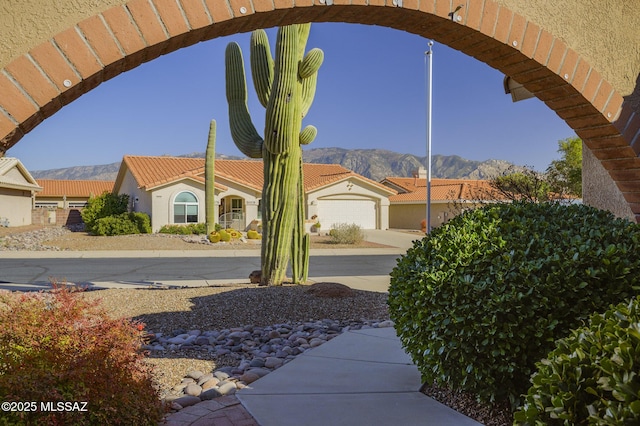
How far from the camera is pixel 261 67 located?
11.5 metres

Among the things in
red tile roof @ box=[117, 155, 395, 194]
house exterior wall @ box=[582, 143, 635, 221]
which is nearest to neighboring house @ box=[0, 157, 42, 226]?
red tile roof @ box=[117, 155, 395, 194]

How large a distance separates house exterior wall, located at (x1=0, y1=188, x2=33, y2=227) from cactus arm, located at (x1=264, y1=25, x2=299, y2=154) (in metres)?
30.8

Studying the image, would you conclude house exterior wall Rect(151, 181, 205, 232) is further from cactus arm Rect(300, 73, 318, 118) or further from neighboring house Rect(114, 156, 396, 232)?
cactus arm Rect(300, 73, 318, 118)

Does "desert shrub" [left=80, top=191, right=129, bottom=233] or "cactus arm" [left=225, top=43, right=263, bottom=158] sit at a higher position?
"cactus arm" [left=225, top=43, right=263, bottom=158]

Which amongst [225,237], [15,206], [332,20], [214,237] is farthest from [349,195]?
[332,20]

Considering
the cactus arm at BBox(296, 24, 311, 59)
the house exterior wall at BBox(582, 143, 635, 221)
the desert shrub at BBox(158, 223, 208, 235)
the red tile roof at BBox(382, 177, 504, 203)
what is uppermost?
the cactus arm at BBox(296, 24, 311, 59)

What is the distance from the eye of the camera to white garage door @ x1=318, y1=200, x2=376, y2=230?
126ft

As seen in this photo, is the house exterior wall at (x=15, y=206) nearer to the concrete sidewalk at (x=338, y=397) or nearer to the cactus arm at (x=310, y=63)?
the cactus arm at (x=310, y=63)

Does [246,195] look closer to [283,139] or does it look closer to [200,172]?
[200,172]

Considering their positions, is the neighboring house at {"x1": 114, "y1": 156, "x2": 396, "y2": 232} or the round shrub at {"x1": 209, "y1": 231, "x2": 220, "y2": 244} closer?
the round shrub at {"x1": 209, "y1": 231, "x2": 220, "y2": 244}

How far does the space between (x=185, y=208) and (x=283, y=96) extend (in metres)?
23.0

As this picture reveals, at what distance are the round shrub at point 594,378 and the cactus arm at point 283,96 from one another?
850 centimetres

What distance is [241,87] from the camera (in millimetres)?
12492

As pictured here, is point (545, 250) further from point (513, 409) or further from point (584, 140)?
point (584, 140)
